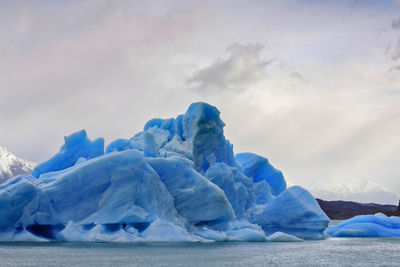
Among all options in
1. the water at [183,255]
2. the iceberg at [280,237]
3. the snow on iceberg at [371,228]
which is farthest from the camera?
the snow on iceberg at [371,228]

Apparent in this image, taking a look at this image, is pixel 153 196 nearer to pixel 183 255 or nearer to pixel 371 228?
pixel 183 255

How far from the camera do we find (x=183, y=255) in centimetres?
1858

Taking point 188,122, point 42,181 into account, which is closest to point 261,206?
point 188,122

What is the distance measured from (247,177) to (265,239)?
6.00 metres

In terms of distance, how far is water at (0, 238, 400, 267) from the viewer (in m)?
16.5

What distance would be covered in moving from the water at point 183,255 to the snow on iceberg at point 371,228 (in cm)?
954

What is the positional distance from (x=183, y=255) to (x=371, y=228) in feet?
60.5

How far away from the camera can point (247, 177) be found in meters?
31.9

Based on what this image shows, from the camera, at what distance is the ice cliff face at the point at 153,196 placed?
22641 mm

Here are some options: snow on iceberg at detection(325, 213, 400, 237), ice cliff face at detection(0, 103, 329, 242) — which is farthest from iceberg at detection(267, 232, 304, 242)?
snow on iceberg at detection(325, 213, 400, 237)

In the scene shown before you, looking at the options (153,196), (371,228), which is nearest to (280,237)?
(153,196)

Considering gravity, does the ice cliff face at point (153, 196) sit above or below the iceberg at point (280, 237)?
above

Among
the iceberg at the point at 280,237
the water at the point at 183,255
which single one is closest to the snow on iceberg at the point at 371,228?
the iceberg at the point at 280,237

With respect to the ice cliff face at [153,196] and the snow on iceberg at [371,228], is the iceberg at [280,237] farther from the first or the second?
the snow on iceberg at [371,228]
